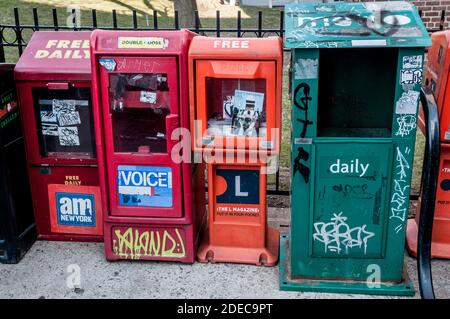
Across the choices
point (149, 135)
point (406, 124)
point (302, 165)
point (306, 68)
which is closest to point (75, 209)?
point (149, 135)

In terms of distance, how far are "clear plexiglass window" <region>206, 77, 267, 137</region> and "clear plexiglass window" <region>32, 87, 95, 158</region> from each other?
981 mm

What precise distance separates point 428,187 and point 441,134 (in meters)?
0.54

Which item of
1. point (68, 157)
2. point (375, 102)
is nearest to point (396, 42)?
point (375, 102)

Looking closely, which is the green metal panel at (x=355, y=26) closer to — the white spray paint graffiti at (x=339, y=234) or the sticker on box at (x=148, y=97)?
the sticker on box at (x=148, y=97)

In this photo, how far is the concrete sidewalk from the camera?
3.31 m

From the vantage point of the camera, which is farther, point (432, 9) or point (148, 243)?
point (432, 9)

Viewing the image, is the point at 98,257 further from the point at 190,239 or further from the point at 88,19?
the point at 88,19

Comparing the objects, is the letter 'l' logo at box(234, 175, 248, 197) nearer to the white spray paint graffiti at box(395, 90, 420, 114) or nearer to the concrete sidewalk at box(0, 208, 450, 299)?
the concrete sidewalk at box(0, 208, 450, 299)

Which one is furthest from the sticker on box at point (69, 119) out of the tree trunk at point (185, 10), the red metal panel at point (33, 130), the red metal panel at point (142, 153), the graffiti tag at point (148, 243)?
the tree trunk at point (185, 10)

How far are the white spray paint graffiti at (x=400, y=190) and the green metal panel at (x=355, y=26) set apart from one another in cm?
68

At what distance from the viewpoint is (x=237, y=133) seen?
3.32m

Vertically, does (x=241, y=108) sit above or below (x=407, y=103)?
below

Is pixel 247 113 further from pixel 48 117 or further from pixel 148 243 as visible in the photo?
pixel 48 117

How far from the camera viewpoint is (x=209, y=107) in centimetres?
343
